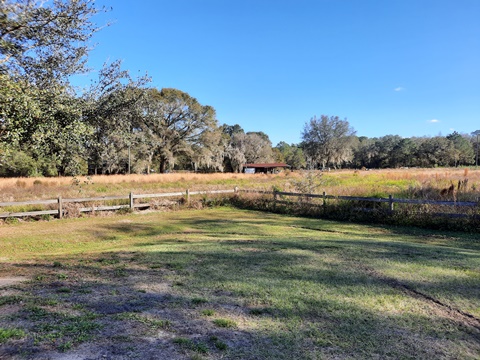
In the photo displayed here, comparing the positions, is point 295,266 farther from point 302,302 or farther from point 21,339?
point 21,339

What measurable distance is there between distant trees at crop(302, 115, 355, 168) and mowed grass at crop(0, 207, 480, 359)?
6365cm

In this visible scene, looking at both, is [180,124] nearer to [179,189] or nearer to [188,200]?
[179,189]

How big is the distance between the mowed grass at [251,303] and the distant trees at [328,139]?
Answer: 63647 mm

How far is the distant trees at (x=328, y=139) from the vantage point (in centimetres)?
6775

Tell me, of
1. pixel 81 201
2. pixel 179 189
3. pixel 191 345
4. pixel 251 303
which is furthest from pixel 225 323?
pixel 179 189

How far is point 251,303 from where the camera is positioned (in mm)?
3777

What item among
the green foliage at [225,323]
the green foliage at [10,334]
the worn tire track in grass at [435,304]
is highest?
the green foliage at [10,334]

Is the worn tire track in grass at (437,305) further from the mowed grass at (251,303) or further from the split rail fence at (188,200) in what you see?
the split rail fence at (188,200)

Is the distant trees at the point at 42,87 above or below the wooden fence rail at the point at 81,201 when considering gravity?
above

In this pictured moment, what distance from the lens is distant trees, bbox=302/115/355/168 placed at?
6775 cm

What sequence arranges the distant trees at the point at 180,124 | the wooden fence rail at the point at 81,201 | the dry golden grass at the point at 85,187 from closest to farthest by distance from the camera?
the wooden fence rail at the point at 81,201
the dry golden grass at the point at 85,187
the distant trees at the point at 180,124

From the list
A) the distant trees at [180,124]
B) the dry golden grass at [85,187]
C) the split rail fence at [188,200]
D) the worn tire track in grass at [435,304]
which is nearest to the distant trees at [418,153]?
the distant trees at [180,124]

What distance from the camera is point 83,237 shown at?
1051 centimetres

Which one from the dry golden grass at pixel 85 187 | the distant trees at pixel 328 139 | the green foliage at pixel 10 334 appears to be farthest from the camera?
the distant trees at pixel 328 139
